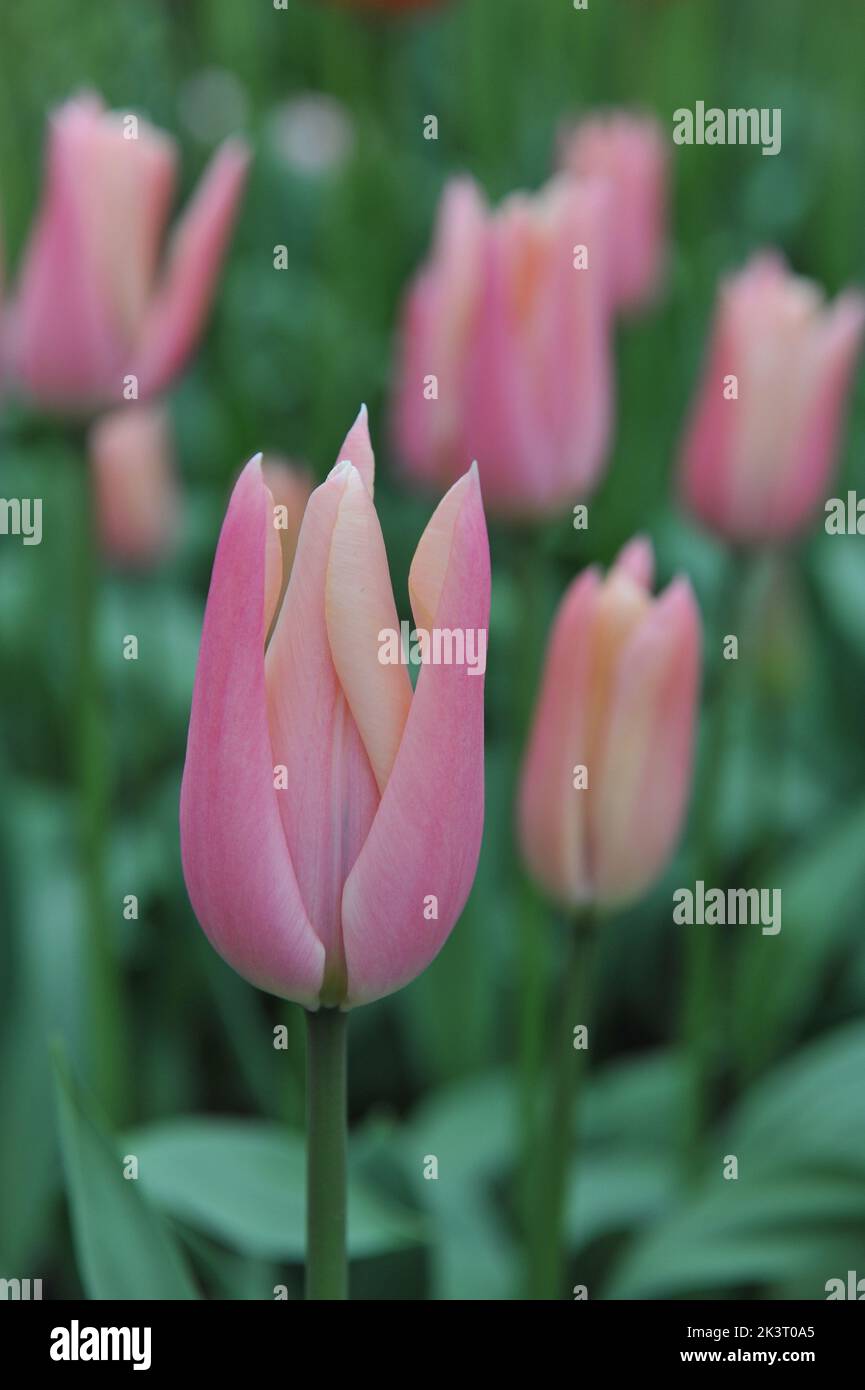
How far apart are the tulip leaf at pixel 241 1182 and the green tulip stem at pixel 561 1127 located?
0.27 feet

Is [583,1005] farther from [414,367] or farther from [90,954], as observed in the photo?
[414,367]

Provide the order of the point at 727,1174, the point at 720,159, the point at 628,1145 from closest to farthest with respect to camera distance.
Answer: the point at 727,1174 < the point at 628,1145 < the point at 720,159

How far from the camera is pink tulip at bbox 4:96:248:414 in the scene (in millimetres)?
1109

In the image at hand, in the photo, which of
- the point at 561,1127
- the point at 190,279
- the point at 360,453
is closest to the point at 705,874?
the point at 561,1127

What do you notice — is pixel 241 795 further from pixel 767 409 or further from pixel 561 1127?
pixel 767 409

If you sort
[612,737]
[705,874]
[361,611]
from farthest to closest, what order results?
[705,874], [612,737], [361,611]

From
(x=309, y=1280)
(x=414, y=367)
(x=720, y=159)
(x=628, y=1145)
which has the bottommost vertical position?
(x=309, y=1280)

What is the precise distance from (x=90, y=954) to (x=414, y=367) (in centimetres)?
52

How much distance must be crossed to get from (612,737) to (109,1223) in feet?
1.14

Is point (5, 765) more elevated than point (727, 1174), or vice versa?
point (5, 765)

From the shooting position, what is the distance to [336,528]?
53 cm

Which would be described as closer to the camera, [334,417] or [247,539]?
[247,539]

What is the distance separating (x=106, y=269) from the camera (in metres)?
1.15

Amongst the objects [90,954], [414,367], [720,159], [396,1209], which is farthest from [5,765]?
[720,159]
